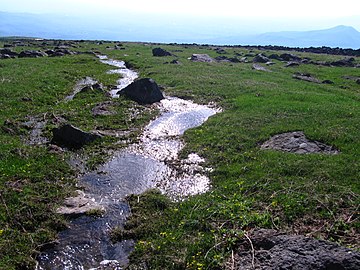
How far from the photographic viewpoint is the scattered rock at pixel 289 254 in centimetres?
1116

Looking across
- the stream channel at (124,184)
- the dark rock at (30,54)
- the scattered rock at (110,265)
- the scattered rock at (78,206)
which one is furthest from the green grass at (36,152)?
the dark rock at (30,54)

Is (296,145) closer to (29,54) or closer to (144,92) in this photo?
(144,92)

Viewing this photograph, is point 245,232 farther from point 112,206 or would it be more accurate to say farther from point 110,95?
point 110,95

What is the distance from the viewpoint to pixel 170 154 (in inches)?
959

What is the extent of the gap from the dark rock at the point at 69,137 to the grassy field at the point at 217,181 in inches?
41.4

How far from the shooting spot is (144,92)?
37594mm

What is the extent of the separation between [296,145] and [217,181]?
6990mm

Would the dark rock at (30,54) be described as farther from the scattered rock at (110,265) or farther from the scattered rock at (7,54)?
the scattered rock at (110,265)

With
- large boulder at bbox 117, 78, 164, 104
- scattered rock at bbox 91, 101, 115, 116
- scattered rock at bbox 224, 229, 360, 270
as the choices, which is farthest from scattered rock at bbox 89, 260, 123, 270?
large boulder at bbox 117, 78, 164, 104

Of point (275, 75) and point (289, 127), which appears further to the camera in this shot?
point (275, 75)

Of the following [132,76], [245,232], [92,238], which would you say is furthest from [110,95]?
[245,232]

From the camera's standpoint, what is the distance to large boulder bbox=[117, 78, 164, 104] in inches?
1475

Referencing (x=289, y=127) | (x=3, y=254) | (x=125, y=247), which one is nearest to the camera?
(x=3, y=254)

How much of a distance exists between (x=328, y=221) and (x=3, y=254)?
1315 cm
